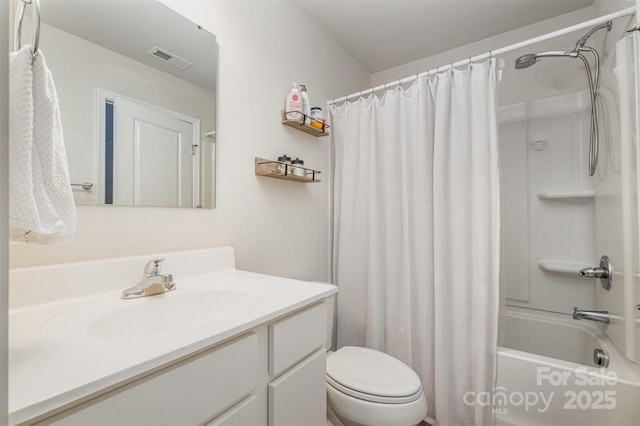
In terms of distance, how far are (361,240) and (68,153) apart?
1.45 m

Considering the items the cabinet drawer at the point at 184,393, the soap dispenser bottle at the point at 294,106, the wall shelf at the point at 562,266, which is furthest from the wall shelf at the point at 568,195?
the cabinet drawer at the point at 184,393

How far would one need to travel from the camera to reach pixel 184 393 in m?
0.58

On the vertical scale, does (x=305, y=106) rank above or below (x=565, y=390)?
above

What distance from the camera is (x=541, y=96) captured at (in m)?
1.96

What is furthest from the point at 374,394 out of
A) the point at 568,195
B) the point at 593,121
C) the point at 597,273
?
the point at 593,121

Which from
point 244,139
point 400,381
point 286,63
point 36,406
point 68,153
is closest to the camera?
point 36,406

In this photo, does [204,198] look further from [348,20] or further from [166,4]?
[348,20]

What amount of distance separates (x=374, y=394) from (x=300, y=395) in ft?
1.35

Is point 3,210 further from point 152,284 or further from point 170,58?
point 170,58

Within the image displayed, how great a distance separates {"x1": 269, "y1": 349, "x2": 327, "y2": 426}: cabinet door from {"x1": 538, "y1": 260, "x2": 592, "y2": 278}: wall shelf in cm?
178

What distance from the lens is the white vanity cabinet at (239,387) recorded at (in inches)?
19.5

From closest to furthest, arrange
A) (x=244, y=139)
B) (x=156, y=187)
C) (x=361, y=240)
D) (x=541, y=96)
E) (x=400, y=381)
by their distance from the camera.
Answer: (x=156, y=187), (x=400, y=381), (x=244, y=139), (x=361, y=240), (x=541, y=96)

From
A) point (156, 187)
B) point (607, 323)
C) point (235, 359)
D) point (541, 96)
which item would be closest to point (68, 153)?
point (156, 187)

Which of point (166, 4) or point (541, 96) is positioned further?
point (541, 96)
